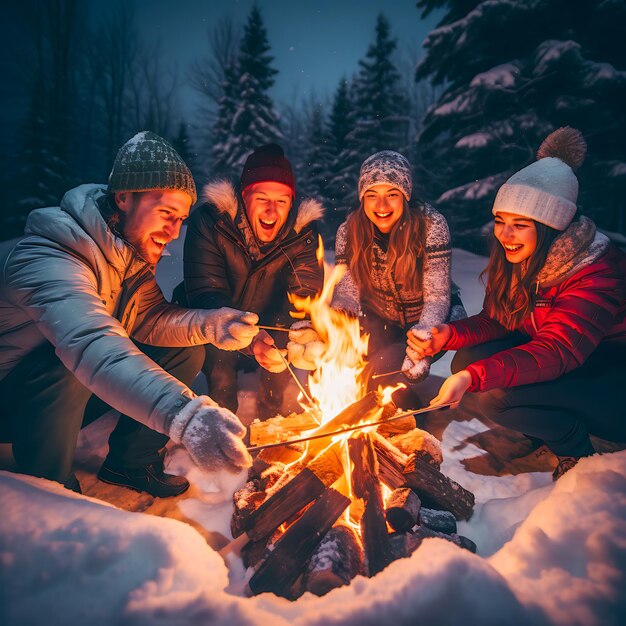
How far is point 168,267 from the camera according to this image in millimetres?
9742

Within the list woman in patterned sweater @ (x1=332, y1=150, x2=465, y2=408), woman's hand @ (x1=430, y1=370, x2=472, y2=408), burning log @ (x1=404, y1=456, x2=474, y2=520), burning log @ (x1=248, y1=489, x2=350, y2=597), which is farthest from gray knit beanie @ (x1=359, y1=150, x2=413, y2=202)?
burning log @ (x1=248, y1=489, x2=350, y2=597)

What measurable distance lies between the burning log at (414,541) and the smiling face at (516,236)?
1.86m

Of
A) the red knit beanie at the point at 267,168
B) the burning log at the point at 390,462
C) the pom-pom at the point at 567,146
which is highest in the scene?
the pom-pom at the point at 567,146

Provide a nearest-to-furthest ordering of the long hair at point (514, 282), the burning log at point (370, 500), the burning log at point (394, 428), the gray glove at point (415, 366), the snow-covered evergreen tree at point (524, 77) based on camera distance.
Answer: the burning log at point (370, 500)
the long hair at point (514, 282)
the burning log at point (394, 428)
the gray glove at point (415, 366)
the snow-covered evergreen tree at point (524, 77)

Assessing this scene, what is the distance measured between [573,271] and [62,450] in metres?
3.36

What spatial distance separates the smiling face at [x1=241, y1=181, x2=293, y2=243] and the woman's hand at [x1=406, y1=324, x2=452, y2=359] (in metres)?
1.57

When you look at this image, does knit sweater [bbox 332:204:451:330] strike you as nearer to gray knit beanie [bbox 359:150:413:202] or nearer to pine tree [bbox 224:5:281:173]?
gray knit beanie [bbox 359:150:413:202]

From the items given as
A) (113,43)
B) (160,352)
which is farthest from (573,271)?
(113,43)

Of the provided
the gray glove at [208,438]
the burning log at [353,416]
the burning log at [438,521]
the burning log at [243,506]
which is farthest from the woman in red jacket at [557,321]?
the gray glove at [208,438]

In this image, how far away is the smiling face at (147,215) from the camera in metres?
2.34

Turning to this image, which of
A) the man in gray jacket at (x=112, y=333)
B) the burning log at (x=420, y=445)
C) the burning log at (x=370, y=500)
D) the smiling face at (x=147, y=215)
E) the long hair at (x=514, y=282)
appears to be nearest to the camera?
the man in gray jacket at (x=112, y=333)

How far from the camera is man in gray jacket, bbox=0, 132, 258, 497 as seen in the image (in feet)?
5.49

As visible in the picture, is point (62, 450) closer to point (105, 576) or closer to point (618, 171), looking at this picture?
point (105, 576)

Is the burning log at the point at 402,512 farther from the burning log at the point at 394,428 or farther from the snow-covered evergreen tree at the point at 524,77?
the snow-covered evergreen tree at the point at 524,77
